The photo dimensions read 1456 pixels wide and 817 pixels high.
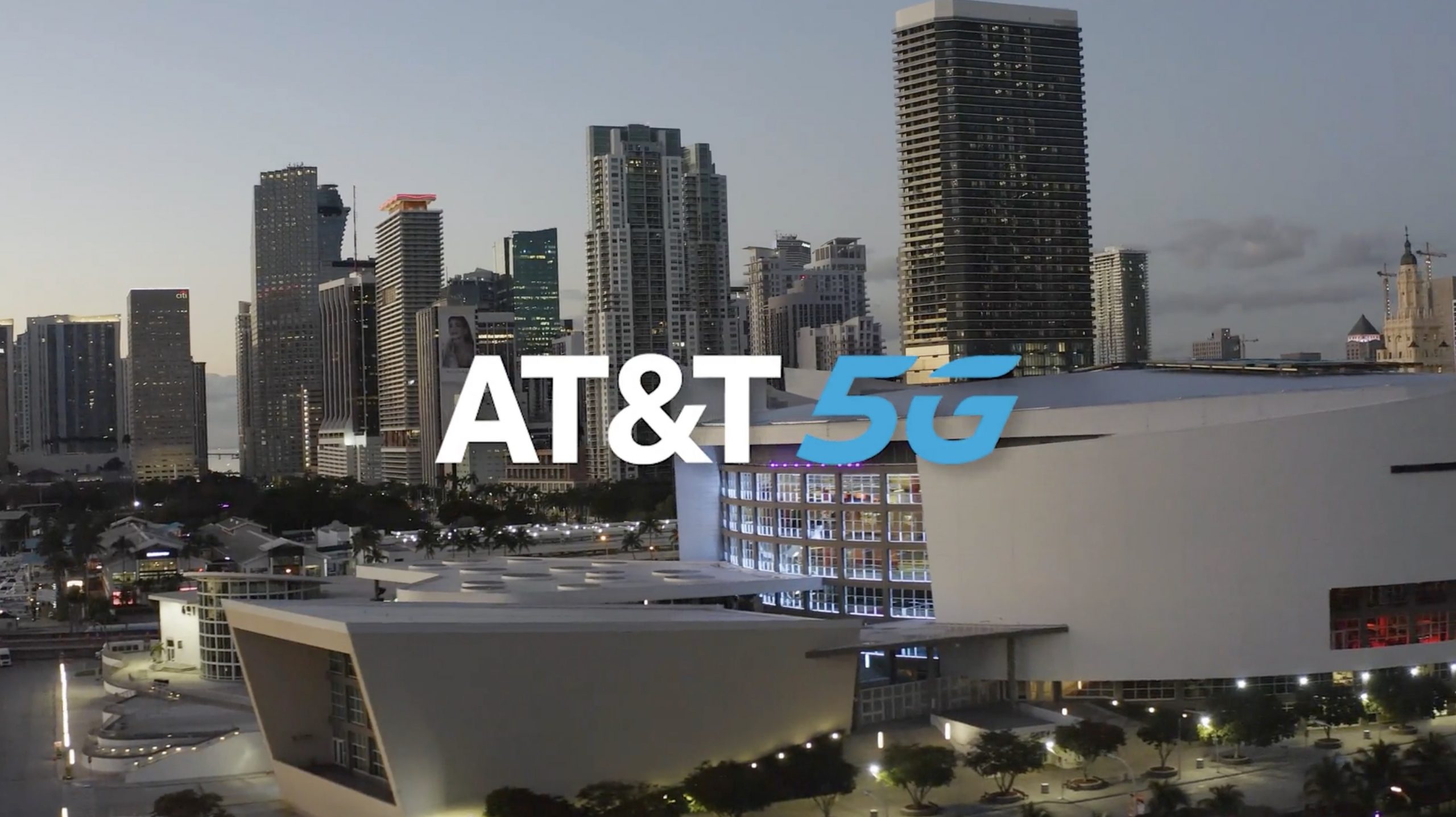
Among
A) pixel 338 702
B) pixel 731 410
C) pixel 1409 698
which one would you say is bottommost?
pixel 1409 698

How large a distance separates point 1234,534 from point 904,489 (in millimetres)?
9803

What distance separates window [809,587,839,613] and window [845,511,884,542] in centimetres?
175

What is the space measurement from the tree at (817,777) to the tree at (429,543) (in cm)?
6284

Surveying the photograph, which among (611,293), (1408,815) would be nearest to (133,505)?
(611,293)

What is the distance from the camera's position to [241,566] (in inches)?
3130

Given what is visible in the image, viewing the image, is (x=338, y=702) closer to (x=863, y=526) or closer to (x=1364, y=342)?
(x=863, y=526)

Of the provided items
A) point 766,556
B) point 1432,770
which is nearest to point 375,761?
point 766,556

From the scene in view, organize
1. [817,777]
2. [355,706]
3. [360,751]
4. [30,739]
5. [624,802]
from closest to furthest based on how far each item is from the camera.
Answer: [624,802]
[817,777]
[355,706]
[360,751]
[30,739]

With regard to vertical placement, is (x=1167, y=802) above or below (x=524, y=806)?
below

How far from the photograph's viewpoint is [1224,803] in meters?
33.2

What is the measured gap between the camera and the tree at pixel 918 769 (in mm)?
35094

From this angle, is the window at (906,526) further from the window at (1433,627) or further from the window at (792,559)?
the window at (1433,627)

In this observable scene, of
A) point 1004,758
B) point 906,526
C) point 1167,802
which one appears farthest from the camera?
point 906,526

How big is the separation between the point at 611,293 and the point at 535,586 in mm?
Result: 128226
